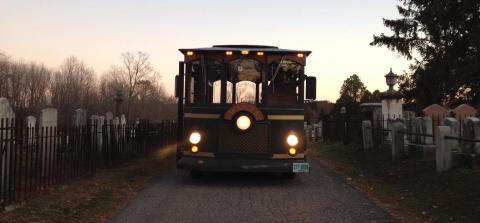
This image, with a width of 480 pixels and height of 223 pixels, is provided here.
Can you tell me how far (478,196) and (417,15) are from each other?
24.5m

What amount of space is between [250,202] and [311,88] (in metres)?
3.23

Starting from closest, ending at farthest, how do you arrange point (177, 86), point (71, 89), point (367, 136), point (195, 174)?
1. point (177, 86)
2. point (195, 174)
3. point (367, 136)
4. point (71, 89)

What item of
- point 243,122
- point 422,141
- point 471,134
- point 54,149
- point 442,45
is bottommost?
point 54,149

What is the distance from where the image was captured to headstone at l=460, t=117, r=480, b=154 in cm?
951

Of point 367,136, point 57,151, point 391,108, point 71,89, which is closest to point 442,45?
point 391,108

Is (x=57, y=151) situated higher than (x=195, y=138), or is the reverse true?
(x=195, y=138)

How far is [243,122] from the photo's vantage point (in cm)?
949

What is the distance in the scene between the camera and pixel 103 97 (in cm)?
9919

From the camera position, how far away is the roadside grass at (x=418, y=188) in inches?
267

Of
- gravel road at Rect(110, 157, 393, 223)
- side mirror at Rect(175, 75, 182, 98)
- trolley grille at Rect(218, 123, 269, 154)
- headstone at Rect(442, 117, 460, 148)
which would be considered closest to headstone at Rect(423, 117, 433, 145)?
headstone at Rect(442, 117, 460, 148)

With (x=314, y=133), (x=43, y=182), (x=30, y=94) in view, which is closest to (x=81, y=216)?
(x=43, y=182)

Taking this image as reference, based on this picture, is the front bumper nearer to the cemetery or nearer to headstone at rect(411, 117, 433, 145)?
the cemetery

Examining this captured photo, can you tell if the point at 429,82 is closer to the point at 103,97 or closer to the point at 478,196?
the point at 478,196

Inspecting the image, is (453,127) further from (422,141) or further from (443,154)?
(422,141)
